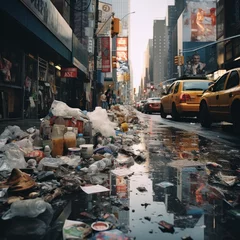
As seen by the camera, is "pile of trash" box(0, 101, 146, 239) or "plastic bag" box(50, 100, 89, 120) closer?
"pile of trash" box(0, 101, 146, 239)

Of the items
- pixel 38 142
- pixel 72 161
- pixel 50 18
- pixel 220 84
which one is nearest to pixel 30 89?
pixel 50 18

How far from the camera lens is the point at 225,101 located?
8125 mm

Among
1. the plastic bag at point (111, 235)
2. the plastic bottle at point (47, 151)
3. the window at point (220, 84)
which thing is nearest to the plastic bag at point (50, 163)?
the plastic bottle at point (47, 151)

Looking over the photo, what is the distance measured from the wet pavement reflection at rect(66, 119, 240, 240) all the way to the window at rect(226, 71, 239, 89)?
4045 millimetres

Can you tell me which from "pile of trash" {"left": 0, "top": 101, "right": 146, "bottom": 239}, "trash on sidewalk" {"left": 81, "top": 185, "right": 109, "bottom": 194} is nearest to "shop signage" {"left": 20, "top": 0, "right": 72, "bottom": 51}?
"pile of trash" {"left": 0, "top": 101, "right": 146, "bottom": 239}

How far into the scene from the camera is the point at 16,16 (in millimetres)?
8711

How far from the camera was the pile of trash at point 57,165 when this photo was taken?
217cm

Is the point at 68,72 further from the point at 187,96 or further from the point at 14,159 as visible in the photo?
the point at 14,159

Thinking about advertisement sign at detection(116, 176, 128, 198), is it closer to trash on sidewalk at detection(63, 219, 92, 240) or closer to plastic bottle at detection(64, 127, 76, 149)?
trash on sidewalk at detection(63, 219, 92, 240)

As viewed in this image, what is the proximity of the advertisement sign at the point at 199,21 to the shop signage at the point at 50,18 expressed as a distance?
4285 inches

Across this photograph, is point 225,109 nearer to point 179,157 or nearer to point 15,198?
point 179,157

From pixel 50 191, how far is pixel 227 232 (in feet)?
5.41

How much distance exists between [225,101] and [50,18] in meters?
8.75

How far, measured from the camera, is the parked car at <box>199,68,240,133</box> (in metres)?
7.57
